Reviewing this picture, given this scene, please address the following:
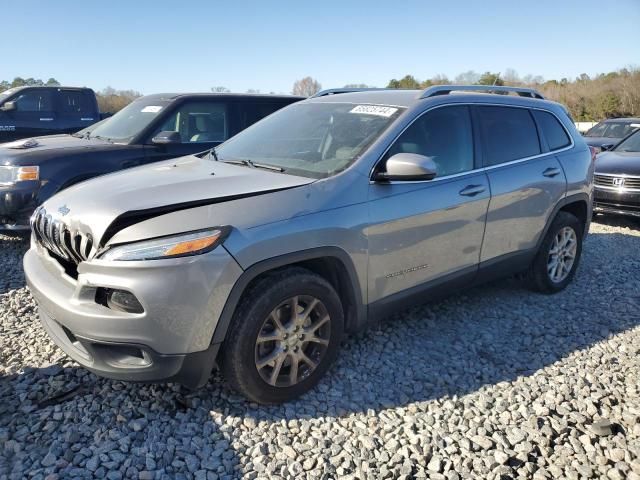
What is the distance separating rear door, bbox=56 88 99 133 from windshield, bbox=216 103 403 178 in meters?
8.84

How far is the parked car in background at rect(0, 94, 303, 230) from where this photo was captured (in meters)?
5.20

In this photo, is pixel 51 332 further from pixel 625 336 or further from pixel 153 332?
pixel 625 336

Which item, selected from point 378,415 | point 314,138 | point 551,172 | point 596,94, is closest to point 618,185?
point 551,172

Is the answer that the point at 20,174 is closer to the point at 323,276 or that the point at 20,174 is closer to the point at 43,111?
the point at 323,276

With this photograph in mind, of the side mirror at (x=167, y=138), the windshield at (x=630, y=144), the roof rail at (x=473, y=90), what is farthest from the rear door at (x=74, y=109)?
the windshield at (x=630, y=144)

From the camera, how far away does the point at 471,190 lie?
3.66 meters

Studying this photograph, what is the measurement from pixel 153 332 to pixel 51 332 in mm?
875

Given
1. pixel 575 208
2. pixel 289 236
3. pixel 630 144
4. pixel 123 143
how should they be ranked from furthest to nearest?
1. pixel 630 144
2. pixel 123 143
3. pixel 575 208
4. pixel 289 236

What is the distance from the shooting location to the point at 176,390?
9.91 feet

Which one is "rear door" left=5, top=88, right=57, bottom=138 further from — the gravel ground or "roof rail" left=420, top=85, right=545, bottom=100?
"roof rail" left=420, top=85, right=545, bottom=100

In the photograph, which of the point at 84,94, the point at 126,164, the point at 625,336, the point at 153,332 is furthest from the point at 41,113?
the point at 625,336

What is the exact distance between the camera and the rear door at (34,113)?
1092 cm

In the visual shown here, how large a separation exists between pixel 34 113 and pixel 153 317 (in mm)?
10716

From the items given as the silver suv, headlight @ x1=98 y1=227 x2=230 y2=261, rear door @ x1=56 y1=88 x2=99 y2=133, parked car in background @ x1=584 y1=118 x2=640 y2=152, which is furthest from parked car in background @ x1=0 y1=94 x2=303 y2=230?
parked car in background @ x1=584 y1=118 x2=640 y2=152
